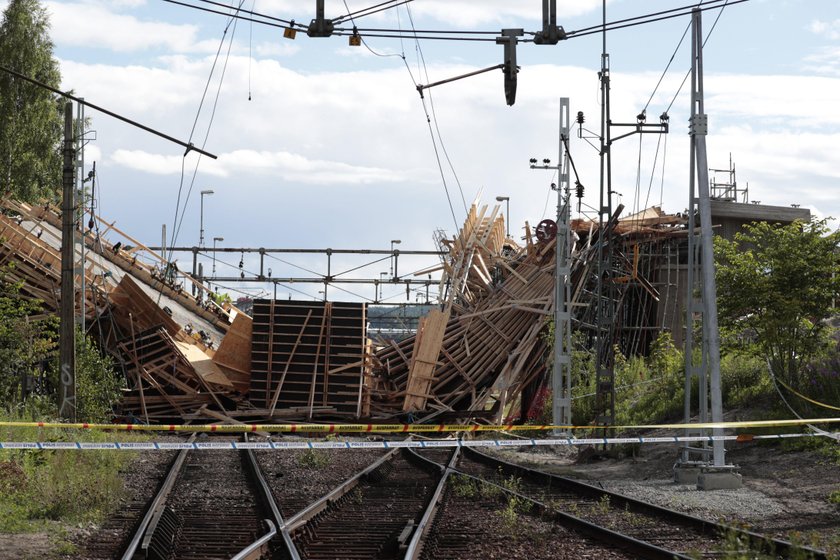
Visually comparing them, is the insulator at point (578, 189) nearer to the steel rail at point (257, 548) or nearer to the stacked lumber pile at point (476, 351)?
the stacked lumber pile at point (476, 351)

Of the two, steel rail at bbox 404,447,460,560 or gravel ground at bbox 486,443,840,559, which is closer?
steel rail at bbox 404,447,460,560

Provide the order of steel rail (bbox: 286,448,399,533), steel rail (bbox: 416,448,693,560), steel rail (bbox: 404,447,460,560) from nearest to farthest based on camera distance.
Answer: steel rail (bbox: 416,448,693,560) → steel rail (bbox: 404,447,460,560) → steel rail (bbox: 286,448,399,533)

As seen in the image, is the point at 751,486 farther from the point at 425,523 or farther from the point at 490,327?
the point at 490,327

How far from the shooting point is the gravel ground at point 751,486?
13.1 m

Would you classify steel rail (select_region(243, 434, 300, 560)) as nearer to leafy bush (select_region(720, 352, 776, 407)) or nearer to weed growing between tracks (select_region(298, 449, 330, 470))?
weed growing between tracks (select_region(298, 449, 330, 470))

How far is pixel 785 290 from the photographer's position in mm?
21922

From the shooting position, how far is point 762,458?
65.6 feet

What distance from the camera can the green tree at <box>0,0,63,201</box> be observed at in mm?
53562

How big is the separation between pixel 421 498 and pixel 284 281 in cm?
4099

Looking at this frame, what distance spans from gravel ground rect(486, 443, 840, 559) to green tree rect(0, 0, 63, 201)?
36.4 meters

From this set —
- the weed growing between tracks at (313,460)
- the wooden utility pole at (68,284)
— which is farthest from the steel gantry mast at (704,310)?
the wooden utility pole at (68,284)

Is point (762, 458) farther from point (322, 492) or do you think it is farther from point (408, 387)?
point (408, 387)

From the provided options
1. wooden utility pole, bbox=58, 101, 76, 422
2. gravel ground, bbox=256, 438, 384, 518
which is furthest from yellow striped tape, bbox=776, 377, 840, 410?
wooden utility pole, bbox=58, 101, 76, 422

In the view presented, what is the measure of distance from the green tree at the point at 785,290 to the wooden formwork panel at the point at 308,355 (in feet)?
45.9
